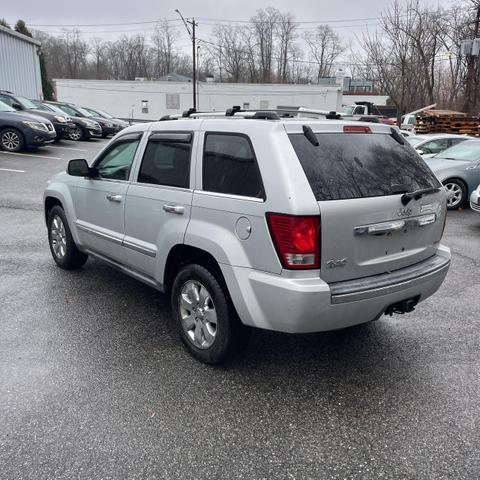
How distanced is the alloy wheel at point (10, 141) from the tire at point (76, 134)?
17.5ft

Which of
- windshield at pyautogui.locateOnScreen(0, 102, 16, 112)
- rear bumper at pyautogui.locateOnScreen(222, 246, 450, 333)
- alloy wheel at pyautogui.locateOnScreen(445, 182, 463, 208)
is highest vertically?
windshield at pyautogui.locateOnScreen(0, 102, 16, 112)

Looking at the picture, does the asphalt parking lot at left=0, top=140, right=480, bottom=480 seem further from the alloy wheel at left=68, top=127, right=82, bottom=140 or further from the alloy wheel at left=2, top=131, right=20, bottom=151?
the alloy wheel at left=68, top=127, right=82, bottom=140

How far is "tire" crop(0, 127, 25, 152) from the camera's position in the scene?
14461mm

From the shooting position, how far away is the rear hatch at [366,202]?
2.85 meters

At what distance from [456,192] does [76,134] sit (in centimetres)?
1640

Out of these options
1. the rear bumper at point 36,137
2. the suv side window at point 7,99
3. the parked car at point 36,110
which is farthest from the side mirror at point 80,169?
the suv side window at point 7,99

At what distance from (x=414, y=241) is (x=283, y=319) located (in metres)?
1.21

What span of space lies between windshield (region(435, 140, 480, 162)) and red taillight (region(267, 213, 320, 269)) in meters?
8.58

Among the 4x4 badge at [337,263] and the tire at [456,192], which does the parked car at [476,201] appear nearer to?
the tire at [456,192]

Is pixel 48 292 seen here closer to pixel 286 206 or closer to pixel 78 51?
pixel 286 206

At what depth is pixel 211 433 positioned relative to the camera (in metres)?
2.71

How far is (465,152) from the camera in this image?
10266 millimetres

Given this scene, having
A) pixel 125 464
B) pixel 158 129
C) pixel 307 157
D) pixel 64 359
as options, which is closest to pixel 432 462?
pixel 125 464

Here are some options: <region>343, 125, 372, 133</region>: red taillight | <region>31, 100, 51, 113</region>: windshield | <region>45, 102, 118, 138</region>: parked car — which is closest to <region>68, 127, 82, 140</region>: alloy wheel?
<region>31, 100, 51, 113</region>: windshield
